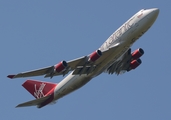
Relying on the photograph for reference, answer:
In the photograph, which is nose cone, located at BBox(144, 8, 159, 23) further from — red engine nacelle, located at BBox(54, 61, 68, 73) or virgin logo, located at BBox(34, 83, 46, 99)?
virgin logo, located at BBox(34, 83, 46, 99)

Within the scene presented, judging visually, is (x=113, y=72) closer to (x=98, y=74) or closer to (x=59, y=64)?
(x=98, y=74)

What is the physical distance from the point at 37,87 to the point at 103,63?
515 inches

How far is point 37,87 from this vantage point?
2667 inches

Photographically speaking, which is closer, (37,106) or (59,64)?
(59,64)

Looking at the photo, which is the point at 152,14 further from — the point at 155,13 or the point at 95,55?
A: the point at 95,55

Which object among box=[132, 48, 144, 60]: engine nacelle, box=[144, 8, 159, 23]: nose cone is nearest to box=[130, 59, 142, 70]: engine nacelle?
box=[132, 48, 144, 60]: engine nacelle

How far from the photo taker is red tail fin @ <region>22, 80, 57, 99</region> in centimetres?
6650

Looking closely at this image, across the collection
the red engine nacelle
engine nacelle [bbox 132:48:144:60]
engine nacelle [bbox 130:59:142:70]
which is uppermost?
the red engine nacelle

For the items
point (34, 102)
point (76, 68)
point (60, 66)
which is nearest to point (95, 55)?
point (76, 68)

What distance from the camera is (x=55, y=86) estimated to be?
64.6 m

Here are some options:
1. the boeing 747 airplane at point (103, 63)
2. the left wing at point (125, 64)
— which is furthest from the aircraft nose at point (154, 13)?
the left wing at point (125, 64)

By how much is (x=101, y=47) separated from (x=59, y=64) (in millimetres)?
5884

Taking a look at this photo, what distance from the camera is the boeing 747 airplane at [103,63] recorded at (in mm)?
55969

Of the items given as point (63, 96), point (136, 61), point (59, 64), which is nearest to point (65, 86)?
point (63, 96)
